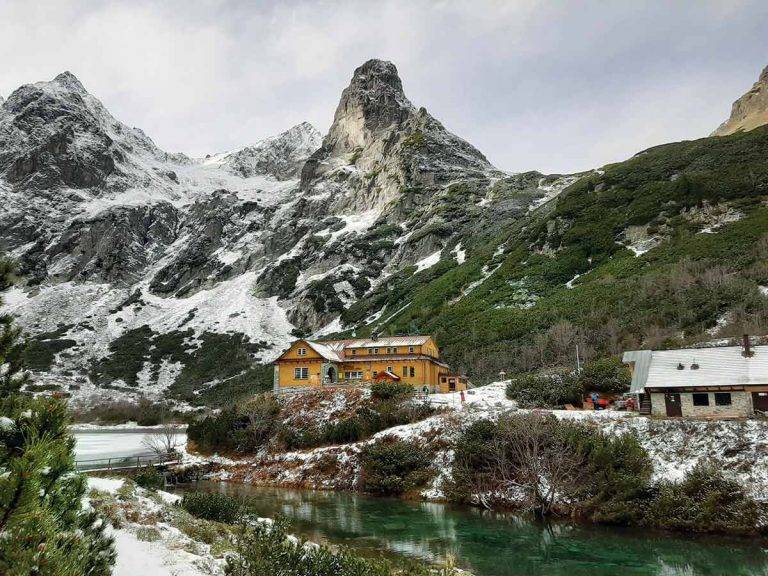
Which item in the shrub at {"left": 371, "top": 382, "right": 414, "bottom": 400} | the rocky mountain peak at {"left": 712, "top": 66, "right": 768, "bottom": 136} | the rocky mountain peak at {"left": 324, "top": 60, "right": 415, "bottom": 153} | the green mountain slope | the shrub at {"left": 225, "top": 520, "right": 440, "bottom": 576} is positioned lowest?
the shrub at {"left": 225, "top": 520, "right": 440, "bottom": 576}

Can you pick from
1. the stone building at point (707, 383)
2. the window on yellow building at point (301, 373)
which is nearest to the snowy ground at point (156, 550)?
the stone building at point (707, 383)

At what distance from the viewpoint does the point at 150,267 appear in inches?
6816

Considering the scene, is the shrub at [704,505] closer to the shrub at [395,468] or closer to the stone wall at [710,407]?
the stone wall at [710,407]

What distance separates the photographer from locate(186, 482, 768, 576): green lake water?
1836 centimetres

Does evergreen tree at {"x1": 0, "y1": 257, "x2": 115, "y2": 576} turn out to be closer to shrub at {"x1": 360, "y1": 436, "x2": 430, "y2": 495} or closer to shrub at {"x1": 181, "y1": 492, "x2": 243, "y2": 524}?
shrub at {"x1": 181, "y1": 492, "x2": 243, "y2": 524}

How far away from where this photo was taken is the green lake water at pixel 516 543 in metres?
18.4

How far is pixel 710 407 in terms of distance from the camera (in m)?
28.7

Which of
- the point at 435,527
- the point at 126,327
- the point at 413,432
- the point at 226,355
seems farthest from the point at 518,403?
the point at 126,327

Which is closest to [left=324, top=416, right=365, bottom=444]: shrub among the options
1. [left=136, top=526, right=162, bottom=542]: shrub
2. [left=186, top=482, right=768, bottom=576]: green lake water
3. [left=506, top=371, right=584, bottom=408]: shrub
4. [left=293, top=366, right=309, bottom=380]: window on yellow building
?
[left=186, top=482, right=768, bottom=576]: green lake water

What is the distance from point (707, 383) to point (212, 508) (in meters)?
28.2

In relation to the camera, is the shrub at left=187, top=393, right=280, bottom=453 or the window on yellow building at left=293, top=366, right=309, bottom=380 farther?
the window on yellow building at left=293, top=366, right=309, bottom=380

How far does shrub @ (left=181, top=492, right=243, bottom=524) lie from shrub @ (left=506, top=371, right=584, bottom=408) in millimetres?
23210

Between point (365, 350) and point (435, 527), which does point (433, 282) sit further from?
point (435, 527)

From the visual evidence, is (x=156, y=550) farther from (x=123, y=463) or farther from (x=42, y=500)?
(x=123, y=463)
